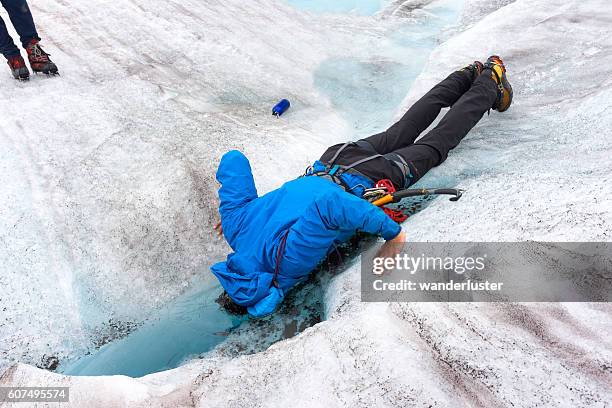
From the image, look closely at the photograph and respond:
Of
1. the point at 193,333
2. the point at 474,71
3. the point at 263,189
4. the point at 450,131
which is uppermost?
the point at 474,71

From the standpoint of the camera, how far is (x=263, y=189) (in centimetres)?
398

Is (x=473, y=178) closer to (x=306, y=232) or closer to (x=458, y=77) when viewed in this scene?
(x=458, y=77)

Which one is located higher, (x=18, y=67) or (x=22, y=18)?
(x=22, y=18)

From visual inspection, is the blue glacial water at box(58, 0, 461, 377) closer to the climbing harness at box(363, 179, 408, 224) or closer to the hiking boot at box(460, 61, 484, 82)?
the climbing harness at box(363, 179, 408, 224)

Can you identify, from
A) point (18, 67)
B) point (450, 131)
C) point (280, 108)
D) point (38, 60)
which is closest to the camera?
point (450, 131)

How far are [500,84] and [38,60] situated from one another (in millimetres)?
4671

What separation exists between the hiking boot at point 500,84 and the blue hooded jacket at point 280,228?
213 centimetres

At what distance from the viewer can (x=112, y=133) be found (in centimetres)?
412

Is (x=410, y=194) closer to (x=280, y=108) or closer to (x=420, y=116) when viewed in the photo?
(x=420, y=116)

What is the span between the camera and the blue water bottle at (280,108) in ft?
16.3

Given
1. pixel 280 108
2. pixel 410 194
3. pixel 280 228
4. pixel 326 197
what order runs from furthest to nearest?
pixel 280 108, pixel 410 194, pixel 280 228, pixel 326 197

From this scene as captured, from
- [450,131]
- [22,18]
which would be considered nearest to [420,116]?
[450,131]

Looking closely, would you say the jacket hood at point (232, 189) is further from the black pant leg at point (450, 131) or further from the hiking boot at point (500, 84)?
the hiking boot at point (500, 84)

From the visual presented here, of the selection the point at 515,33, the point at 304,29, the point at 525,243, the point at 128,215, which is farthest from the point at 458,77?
the point at 304,29
